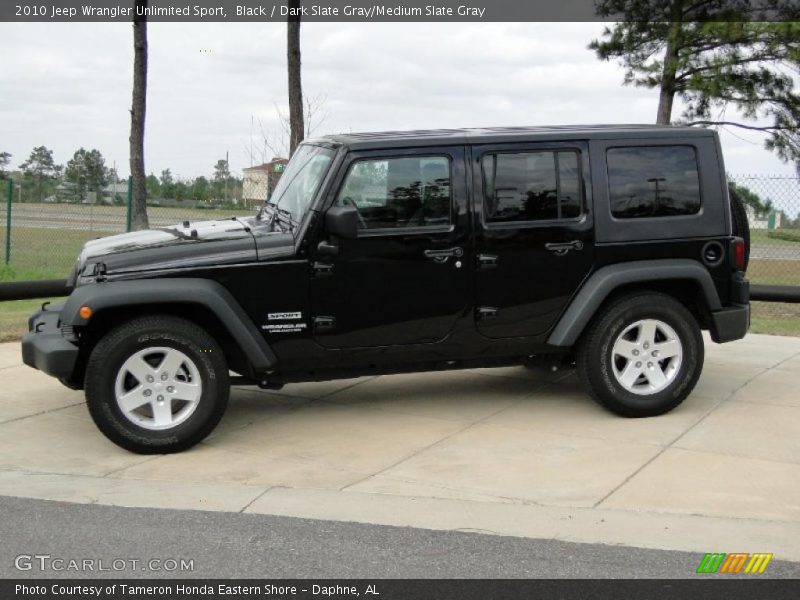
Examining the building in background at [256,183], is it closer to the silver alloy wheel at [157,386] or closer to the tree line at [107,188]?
the tree line at [107,188]

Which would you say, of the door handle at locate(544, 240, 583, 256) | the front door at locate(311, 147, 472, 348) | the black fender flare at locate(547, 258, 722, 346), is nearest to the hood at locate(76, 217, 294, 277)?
the front door at locate(311, 147, 472, 348)

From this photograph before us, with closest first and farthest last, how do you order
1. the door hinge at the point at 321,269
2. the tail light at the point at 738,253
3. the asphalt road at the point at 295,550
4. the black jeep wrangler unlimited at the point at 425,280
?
the asphalt road at the point at 295,550
the black jeep wrangler unlimited at the point at 425,280
the door hinge at the point at 321,269
the tail light at the point at 738,253

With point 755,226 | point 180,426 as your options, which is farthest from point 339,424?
point 755,226

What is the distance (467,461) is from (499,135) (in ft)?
7.28

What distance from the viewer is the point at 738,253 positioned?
24.1 ft

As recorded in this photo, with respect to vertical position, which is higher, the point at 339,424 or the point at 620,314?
the point at 620,314

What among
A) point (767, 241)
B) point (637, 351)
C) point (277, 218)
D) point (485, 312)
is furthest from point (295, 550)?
point (767, 241)

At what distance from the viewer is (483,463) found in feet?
20.4

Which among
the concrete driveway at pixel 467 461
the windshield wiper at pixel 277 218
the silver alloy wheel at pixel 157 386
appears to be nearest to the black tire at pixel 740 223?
the concrete driveway at pixel 467 461

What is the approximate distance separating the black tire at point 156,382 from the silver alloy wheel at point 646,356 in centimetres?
267

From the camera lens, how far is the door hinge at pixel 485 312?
6.96 meters

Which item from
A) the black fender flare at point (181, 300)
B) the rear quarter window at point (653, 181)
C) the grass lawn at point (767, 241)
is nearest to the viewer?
the black fender flare at point (181, 300)
